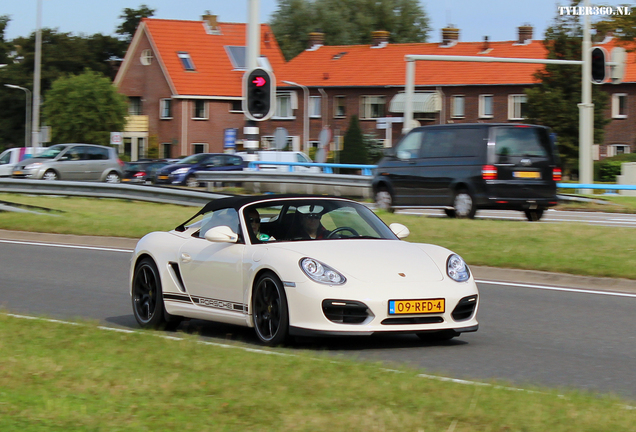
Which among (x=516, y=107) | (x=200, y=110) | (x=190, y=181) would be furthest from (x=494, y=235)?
(x=200, y=110)

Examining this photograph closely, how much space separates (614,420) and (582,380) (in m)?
1.70

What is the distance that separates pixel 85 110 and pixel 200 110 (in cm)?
861

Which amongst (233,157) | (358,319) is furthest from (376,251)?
(233,157)

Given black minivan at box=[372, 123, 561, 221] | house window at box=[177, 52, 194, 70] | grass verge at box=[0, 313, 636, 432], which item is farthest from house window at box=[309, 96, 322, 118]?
grass verge at box=[0, 313, 636, 432]

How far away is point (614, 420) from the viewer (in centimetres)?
521

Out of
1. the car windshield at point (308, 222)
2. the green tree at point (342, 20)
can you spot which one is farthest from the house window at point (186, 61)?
the car windshield at point (308, 222)

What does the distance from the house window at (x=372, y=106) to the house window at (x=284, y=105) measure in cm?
599

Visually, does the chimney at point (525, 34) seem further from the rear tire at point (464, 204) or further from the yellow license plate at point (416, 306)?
the yellow license plate at point (416, 306)

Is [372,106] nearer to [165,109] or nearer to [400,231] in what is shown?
[165,109]

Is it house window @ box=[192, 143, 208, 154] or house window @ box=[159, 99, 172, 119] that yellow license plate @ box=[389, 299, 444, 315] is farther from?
house window @ box=[159, 99, 172, 119]

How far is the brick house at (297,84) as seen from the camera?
6762 centimetres

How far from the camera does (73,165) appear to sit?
36.9 m

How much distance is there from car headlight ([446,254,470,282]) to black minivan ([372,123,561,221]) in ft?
36.3

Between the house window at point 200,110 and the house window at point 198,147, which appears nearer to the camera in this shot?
the house window at point 200,110
